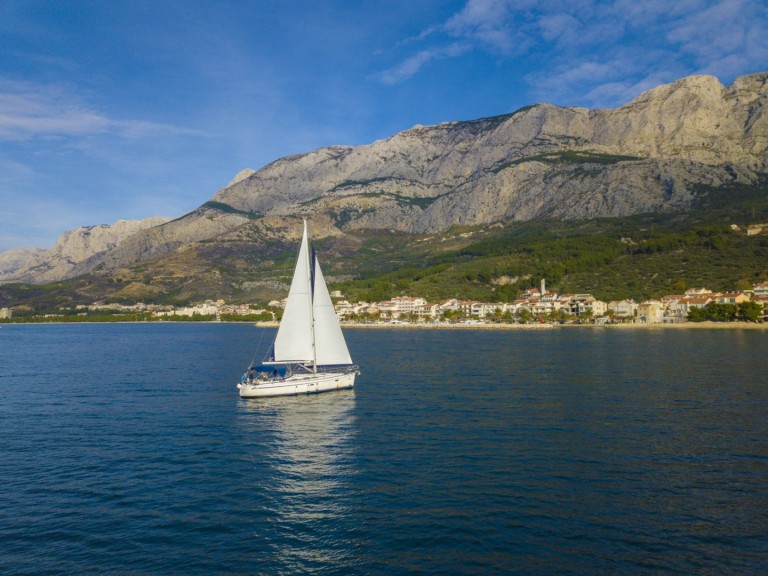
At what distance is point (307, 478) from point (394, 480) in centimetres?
A: 382

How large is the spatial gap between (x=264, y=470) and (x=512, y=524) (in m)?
11.7

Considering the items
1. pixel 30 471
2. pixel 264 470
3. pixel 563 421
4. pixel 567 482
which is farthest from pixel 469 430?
pixel 30 471

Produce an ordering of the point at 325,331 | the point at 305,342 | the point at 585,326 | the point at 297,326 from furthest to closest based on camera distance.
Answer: the point at 585,326
the point at 325,331
the point at 305,342
the point at 297,326

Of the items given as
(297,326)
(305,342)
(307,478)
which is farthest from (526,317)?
(307,478)

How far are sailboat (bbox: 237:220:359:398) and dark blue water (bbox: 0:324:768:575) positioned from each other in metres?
1.14

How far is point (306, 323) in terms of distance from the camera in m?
43.5

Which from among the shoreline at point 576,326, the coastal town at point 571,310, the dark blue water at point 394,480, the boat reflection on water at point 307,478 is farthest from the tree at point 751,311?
the boat reflection on water at point 307,478

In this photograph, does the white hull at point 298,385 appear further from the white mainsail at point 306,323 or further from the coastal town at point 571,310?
the coastal town at point 571,310

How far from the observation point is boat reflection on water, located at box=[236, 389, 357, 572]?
1697cm

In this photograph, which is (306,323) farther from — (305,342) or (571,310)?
(571,310)

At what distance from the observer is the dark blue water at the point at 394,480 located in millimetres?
16422

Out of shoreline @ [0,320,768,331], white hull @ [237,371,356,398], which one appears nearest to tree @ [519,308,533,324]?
shoreline @ [0,320,768,331]

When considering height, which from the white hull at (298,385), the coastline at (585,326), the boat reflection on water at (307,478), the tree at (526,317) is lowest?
the boat reflection on water at (307,478)

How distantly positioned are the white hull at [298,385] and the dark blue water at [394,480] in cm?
76
